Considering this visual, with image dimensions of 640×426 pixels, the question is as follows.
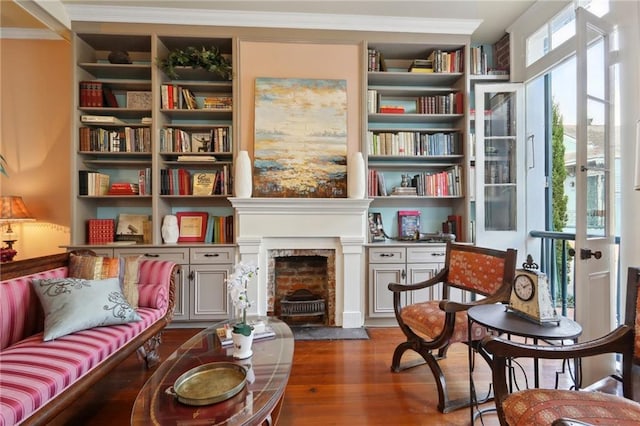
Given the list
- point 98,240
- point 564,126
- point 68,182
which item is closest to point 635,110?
point 564,126

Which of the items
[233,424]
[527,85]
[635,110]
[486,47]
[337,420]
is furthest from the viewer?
[486,47]

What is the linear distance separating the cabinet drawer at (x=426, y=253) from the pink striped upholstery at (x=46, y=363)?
238 centimetres

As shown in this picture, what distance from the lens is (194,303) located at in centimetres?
300

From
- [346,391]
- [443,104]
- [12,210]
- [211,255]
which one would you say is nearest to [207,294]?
[211,255]

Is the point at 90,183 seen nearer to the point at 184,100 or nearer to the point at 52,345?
the point at 184,100

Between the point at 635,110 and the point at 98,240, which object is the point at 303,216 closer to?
the point at 98,240

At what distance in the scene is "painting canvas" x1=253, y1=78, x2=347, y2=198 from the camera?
314 centimetres

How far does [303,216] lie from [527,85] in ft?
8.88

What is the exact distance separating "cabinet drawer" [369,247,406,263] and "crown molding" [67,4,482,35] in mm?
2236

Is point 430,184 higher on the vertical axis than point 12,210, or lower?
higher

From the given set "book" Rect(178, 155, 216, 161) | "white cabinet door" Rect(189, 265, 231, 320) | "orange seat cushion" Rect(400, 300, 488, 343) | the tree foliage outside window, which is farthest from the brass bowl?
the tree foliage outside window

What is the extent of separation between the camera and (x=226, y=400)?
124 cm

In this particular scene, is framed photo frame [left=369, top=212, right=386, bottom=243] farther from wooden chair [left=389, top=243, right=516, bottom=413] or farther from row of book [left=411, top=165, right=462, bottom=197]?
wooden chair [left=389, top=243, right=516, bottom=413]

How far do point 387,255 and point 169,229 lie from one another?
86.6 inches
